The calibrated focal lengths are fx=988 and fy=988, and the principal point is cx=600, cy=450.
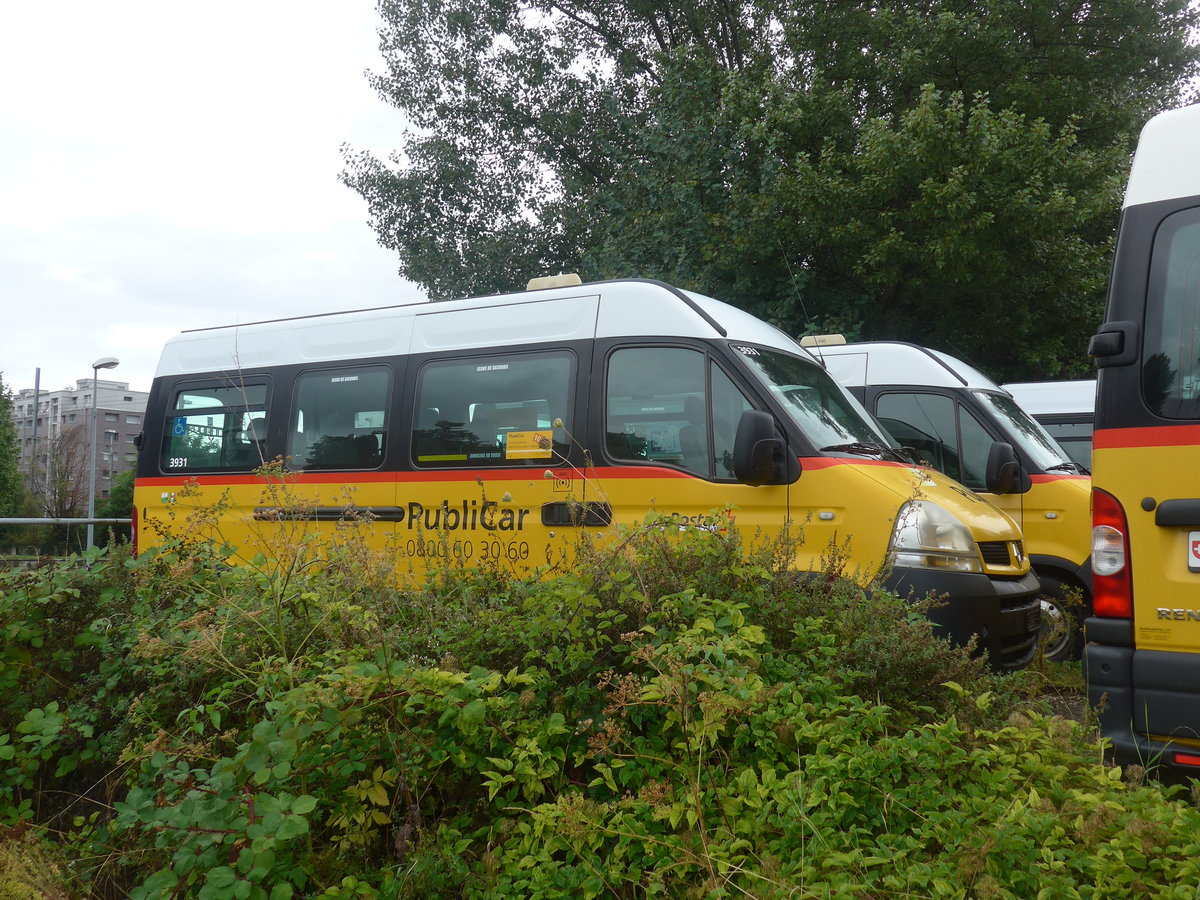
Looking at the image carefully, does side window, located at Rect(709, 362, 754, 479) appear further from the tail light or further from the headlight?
the tail light

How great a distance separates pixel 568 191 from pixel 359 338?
14.7m

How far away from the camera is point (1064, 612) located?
7750 mm

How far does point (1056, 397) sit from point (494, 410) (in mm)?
8833

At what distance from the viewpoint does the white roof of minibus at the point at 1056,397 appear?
42.0ft

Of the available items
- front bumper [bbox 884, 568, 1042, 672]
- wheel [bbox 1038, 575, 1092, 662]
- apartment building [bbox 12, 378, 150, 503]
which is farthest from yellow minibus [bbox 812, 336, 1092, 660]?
apartment building [bbox 12, 378, 150, 503]

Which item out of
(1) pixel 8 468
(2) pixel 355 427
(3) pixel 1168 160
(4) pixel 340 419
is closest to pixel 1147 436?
(3) pixel 1168 160

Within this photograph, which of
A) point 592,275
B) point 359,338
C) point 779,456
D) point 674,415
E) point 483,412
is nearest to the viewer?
point 779,456

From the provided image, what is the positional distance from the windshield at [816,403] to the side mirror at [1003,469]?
2034mm

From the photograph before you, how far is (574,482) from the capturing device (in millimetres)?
6797

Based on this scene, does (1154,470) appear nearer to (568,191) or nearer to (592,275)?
(592,275)

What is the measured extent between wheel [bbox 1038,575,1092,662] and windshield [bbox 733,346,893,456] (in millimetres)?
2160

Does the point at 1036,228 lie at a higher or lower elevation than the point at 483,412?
higher

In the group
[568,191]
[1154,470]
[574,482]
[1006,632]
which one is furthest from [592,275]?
[1154,470]

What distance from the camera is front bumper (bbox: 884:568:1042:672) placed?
5.43m
